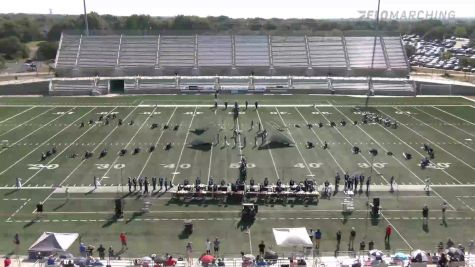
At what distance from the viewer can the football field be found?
20.7 m

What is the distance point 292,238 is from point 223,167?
12.0 meters

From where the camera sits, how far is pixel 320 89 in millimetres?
58000

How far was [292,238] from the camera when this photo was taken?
17.4 m

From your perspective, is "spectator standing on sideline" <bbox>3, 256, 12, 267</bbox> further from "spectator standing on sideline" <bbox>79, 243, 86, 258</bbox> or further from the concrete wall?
the concrete wall

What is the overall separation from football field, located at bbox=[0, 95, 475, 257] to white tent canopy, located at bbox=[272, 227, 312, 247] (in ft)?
5.66

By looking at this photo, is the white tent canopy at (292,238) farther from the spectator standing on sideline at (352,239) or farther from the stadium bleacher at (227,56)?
the stadium bleacher at (227,56)

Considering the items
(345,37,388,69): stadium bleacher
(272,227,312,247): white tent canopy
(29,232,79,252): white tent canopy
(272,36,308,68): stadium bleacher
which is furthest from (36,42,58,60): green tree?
(272,227,312,247): white tent canopy

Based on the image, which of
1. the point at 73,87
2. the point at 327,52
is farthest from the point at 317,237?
the point at 327,52

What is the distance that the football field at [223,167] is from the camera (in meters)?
20.7

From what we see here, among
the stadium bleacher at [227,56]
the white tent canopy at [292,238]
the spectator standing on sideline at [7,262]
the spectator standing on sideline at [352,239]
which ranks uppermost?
the stadium bleacher at [227,56]

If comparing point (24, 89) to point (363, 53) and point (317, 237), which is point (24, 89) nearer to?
point (363, 53)

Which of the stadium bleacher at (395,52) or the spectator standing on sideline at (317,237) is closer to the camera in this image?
the spectator standing on sideline at (317,237)

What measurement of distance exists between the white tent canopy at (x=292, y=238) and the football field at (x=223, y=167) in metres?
1.72

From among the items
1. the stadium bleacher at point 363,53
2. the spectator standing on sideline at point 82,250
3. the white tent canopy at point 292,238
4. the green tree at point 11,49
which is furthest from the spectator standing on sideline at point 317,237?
the green tree at point 11,49
